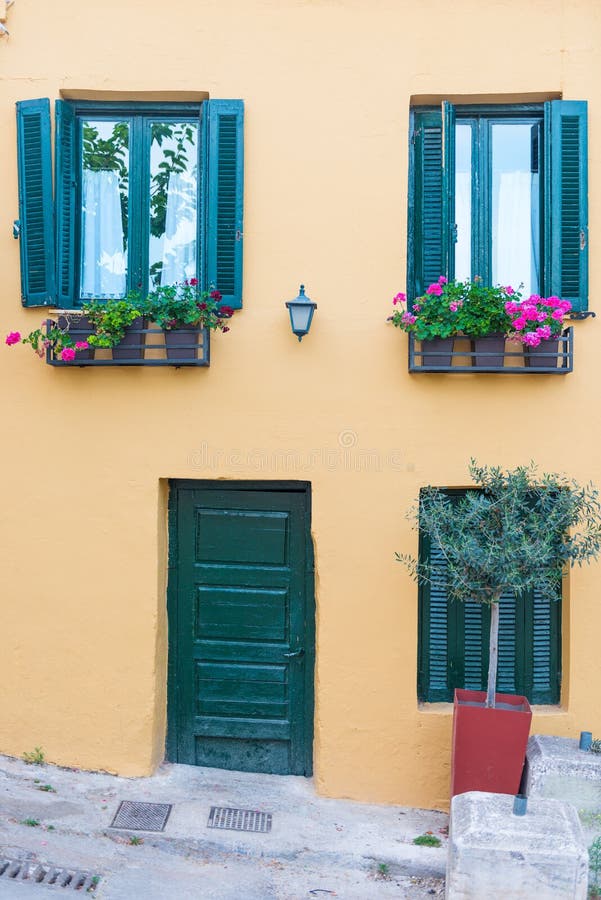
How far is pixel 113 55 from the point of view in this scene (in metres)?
6.02

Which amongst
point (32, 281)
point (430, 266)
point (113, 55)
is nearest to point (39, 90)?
point (113, 55)

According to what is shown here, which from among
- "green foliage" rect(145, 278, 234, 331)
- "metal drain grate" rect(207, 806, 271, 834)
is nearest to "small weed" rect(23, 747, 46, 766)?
"metal drain grate" rect(207, 806, 271, 834)

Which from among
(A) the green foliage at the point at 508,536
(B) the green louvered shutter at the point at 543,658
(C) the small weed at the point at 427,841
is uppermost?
(A) the green foliage at the point at 508,536

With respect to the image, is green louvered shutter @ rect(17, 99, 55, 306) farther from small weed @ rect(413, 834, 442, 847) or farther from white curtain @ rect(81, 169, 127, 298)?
small weed @ rect(413, 834, 442, 847)

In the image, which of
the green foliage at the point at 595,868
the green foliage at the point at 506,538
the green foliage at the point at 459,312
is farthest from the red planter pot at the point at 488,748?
the green foliage at the point at 459,312

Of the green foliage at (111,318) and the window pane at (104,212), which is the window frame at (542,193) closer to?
the green foliage at (111,318)

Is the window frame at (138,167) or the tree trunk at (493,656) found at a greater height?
the window frame at (138,167)

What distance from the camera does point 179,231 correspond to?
6.26 metres

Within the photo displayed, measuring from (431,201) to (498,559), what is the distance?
8.86ft

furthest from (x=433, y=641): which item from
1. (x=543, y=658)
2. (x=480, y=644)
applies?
(x=543, y=658)

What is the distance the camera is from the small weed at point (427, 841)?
5.41m

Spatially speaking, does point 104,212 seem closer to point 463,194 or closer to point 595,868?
point 463,194

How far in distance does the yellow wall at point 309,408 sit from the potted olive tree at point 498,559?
53 centimetres

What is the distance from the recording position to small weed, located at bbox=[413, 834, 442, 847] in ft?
17.7
